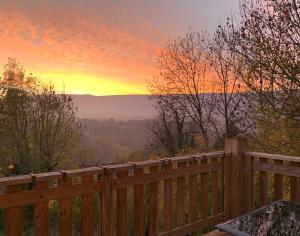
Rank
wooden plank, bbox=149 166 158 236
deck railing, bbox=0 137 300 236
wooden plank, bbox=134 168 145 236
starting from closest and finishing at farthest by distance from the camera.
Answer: deck railing, bbox=0 137 300 236 < wooden plank, bbox=134 168 145 236 < wooden plank, bbox=149 166 158 236

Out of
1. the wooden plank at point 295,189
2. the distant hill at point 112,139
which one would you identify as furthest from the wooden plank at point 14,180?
the distant hill at point 112,139

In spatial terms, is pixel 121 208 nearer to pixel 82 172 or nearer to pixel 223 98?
pixel 82 172

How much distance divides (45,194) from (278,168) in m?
2.52

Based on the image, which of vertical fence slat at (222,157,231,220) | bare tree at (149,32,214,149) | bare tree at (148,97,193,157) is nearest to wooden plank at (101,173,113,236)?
vertical fence slat at (222,157,231,220)

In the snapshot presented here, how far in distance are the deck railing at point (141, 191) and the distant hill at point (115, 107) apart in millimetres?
14120

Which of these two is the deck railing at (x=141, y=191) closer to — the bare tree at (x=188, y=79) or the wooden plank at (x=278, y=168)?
the wooden plank at (x=278, y=168)

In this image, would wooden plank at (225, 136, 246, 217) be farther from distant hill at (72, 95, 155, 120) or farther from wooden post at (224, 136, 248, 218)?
distant hill at (72, 95, 155, 120)

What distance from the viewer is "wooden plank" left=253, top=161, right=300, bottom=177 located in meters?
3.71

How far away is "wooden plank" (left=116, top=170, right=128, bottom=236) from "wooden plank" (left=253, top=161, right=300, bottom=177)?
1733 millimetres

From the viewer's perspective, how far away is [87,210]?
2869 millimetres

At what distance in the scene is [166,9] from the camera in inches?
510

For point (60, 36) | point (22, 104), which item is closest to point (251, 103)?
point (60, 36)

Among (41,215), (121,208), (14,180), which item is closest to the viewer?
(14,180)

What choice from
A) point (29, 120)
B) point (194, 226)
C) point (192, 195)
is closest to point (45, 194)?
point (192, 195)
